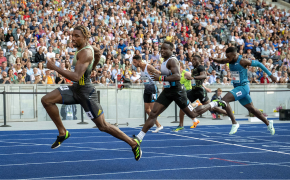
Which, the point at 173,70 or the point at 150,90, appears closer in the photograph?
the point at 173,70

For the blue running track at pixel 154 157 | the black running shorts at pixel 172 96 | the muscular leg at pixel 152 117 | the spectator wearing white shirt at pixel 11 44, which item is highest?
the spectator wearing white shirt at pixel 11 44

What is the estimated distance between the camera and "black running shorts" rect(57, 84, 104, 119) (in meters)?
5.97

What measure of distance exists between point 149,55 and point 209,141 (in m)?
10.5

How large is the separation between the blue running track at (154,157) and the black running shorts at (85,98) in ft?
3.12

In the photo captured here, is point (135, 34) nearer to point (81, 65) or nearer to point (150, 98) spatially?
point (150, 98)

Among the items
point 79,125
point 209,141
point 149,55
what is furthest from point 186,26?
point 209,141

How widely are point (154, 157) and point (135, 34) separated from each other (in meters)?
14.4

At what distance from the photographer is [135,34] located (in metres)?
21.0

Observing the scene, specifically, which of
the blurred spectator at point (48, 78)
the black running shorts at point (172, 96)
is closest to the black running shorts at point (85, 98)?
the black running shorts at point (172, 96)

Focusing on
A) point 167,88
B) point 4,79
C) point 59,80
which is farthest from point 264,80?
point 167,88

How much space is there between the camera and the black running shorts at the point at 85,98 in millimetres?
5969

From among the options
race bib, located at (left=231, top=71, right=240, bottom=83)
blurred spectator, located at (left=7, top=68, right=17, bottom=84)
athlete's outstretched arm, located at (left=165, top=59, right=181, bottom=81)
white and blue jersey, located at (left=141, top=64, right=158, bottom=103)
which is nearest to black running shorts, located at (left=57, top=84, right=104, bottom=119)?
athlete's outstretched arm, located at (left=165, top=59, right=181, bottom=81)

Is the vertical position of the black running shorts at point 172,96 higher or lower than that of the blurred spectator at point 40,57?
lower

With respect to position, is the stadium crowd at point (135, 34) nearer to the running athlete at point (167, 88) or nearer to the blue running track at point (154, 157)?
the blue running track at point (154, 157)
